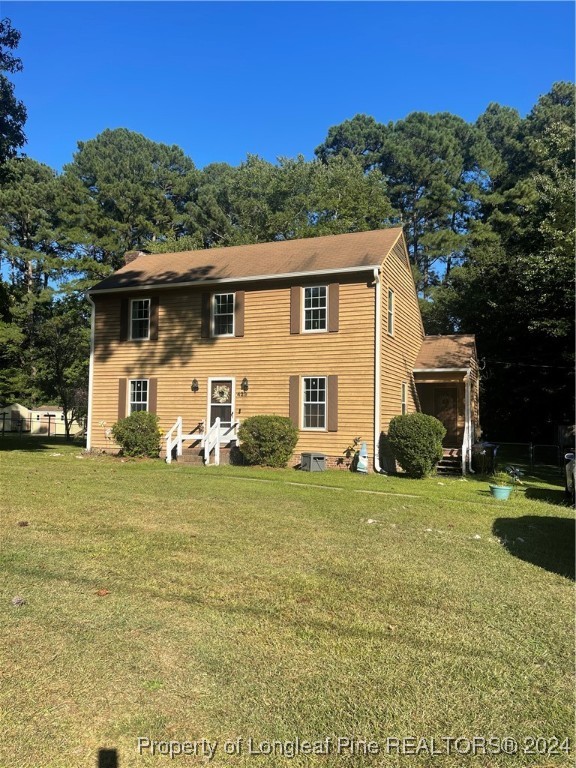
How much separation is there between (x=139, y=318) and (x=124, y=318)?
54 cm

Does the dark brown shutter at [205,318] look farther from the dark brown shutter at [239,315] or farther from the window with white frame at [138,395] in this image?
the window with white frame at [138,395]

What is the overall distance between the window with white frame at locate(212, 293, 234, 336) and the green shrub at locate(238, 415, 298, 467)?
3326 mm

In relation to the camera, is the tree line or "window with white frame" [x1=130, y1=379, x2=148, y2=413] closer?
"window with white frame" [x1=130, y1=379, x2=148, y2=413]

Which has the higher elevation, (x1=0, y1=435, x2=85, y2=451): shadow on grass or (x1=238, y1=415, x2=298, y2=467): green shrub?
(x1=238, y1=415, x2=298, y2=467): green shrub

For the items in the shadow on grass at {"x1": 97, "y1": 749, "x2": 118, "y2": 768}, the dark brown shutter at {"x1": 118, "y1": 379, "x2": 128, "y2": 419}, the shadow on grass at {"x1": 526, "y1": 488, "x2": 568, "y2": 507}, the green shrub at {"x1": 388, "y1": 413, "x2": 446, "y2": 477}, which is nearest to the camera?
the shadow on grass at {"x1": 97, "y1": 749, "x2": 118, "y2": 768}

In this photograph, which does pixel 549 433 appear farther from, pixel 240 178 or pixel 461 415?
pixel 240 178

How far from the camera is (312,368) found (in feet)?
49.5

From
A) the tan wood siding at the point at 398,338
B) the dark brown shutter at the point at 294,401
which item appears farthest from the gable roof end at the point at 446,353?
the dark brown shutter at the point at 294,401

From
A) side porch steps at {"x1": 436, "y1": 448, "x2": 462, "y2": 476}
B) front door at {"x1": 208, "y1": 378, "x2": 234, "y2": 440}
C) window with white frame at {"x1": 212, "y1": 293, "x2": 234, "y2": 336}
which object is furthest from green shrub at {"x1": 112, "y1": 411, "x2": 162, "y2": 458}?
side porch steps at {"x1": 436, "y1": 448, "x2": 462, "y2": 476}

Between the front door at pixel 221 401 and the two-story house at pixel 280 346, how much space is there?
0.03 m

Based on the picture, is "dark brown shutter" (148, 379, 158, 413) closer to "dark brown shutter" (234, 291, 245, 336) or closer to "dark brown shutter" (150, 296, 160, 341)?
"dark brown shutter" (150, 296, 160, 341)

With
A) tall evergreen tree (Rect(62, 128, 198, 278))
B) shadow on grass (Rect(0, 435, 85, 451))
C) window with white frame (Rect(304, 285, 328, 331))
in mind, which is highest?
tall evergreen tree (Rect(62, 128, 198, 278))

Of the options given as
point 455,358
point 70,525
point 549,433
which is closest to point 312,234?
point 455,358

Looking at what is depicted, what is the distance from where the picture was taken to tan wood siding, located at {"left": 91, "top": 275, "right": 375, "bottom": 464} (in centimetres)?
1464
